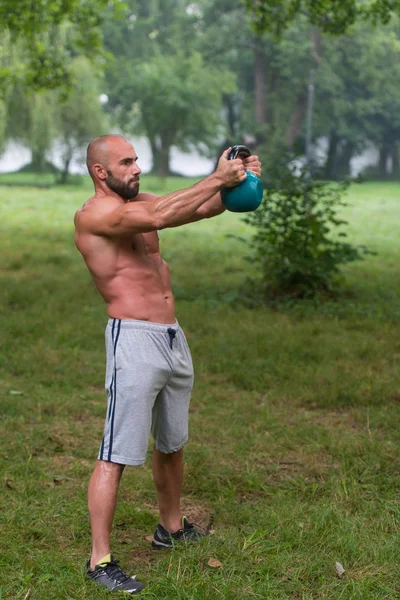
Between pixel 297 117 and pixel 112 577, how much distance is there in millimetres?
40747

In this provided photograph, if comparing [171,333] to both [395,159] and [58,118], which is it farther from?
[395,159]

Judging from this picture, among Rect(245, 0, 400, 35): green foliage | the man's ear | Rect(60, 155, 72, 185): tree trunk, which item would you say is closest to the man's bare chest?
the man's ear

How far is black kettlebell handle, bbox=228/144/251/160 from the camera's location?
3.56 metres

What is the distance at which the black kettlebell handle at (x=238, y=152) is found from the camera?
3.56m

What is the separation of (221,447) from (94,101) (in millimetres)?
29369

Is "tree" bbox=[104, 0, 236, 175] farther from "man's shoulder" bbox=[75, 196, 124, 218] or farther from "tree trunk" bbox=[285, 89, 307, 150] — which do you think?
"man's shoulder" bbox=[75, 196, 124, 218]

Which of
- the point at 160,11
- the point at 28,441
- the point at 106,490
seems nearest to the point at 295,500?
the point at 106,490

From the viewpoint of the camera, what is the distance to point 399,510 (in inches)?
164

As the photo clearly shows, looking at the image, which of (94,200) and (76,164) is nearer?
(94,200)

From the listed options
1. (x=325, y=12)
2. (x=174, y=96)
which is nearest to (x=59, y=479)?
(x=325, y=12)

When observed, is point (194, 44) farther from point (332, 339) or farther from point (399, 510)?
point (399, 510)

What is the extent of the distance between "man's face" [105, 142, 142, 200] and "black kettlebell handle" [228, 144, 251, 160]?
16.6 inches

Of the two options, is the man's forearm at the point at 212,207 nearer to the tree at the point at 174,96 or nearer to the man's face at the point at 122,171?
the man's face at the point at 122,171

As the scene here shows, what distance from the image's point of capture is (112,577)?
3.44 metres
